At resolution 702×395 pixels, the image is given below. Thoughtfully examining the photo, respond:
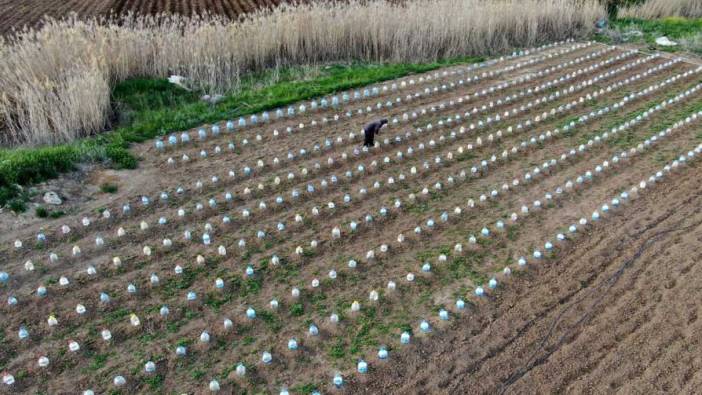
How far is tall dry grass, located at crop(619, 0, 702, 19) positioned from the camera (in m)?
15.2

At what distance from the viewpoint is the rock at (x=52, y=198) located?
6016 mm

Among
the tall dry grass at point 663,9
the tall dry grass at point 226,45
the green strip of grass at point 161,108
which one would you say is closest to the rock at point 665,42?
the tall dry grass at point 226,45

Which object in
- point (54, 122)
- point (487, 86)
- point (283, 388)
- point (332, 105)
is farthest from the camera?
point (487, 86)

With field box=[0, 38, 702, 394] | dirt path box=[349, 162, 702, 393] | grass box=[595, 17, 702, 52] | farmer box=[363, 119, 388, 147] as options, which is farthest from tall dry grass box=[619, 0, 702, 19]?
dirt path box=[349, 162, 702, 393]

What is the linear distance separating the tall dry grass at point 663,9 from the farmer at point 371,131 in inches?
419

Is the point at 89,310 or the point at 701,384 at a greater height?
the point at 89,310

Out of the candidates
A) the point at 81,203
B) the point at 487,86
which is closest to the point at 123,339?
the point at 81,203

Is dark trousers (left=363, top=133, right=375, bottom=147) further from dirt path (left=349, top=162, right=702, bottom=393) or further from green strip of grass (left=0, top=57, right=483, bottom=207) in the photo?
dirt path (left=349, top=162, right=702, bottom=393)

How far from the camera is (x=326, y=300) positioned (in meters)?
4.85

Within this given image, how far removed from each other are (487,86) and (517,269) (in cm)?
513

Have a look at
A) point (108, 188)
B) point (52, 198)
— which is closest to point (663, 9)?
point (108, 188)

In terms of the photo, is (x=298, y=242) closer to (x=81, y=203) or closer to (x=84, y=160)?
(x=81, y=203)

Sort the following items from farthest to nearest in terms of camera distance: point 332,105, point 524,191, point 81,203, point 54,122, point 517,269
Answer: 1. point 332,105
2. point 54,122
3. point 524,191
4. point 81,203
5. point 517,269

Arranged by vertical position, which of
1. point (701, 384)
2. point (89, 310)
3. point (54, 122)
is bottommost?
point (701, 384)
